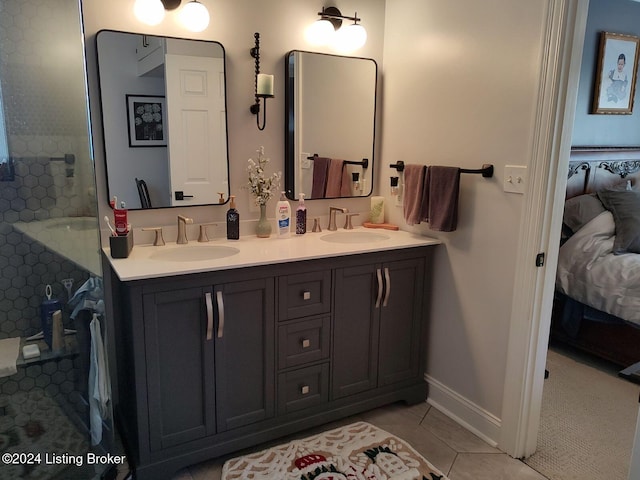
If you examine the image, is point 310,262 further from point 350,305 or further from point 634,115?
point 634,115

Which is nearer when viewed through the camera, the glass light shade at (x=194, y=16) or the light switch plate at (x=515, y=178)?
the light switch plate at (x=515, y=178)

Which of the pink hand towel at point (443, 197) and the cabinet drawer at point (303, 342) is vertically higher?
the pink hand towel at point (443, 197)

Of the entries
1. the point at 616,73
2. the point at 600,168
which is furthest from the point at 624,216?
the point at 616,73

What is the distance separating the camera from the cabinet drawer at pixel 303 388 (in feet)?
7.47

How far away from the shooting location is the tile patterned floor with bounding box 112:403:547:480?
214cm

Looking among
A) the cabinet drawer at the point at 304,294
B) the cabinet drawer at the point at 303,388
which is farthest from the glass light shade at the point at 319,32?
the cabinet drawer at the point at 303,388

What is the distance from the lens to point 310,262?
2.21m

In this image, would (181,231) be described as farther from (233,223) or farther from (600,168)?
(600,168)

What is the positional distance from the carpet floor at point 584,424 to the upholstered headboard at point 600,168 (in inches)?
53.4

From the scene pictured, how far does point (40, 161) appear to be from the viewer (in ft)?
5.78

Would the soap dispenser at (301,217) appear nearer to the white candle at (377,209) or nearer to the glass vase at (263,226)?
the glass vase at (263,226)

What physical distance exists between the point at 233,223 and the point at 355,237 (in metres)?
0.72

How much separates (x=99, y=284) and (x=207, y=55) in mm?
1180

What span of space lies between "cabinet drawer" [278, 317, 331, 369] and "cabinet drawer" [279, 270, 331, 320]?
0.16ft
